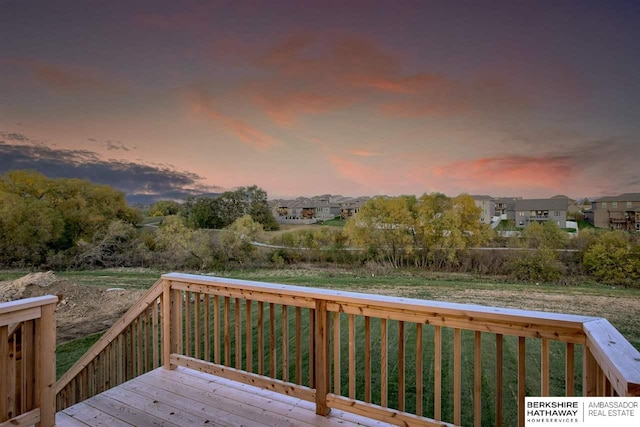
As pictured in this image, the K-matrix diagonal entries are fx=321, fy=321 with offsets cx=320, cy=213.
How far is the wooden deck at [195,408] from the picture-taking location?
6.46 ft

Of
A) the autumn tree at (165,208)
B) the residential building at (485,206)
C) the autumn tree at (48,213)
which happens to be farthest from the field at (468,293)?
the residential building at (485,206)

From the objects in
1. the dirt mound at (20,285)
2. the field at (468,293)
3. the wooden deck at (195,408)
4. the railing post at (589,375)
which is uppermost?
the railing post at (589,375)

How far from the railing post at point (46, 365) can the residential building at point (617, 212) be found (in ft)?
40.4

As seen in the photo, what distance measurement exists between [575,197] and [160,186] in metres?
13.9

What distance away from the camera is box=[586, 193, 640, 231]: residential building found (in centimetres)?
889

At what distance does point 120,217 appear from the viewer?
11781mm

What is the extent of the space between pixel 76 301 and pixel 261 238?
674 centimetres

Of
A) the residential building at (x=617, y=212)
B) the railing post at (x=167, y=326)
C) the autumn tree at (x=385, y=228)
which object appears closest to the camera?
the railing post at (x=167, y=326)

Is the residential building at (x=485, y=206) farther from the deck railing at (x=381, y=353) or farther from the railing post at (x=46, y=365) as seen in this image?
the railing post at (x=46, y=365)

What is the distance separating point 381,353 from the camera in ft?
6.15

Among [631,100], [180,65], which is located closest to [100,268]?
[180,65]

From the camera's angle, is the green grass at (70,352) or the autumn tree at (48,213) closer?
the green grass at (70,352)

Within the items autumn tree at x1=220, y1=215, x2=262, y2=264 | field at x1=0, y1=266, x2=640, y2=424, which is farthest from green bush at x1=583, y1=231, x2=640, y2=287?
autumn tree at x1=220, y1=215, x2=262, y2=264

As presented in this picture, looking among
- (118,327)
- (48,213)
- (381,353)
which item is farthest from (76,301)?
(381,353)
